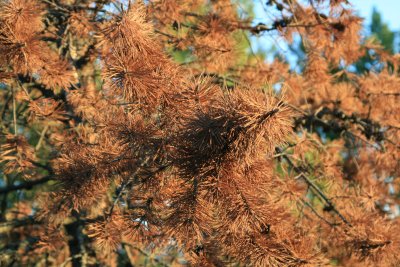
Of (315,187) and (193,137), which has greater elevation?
(193,137)

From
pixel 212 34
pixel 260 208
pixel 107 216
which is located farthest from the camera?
pixel 212 34

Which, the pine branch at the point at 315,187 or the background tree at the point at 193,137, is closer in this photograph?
the background tree at the point at 193,137

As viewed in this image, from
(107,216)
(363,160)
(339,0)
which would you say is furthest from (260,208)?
(363,160)

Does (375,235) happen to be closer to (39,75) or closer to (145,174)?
(145,174)

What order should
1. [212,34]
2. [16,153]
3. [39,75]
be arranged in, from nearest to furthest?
[39,75], [16,153], [212,34]

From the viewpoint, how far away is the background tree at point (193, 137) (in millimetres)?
2262

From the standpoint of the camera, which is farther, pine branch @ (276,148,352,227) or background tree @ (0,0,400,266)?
pine branch @ (276,148,352,227)

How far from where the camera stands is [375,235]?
3148 millimetres

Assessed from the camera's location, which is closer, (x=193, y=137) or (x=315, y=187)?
(x=193, y=137)

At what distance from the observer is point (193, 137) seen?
2090 millimetres

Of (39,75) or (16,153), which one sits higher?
(39,75)

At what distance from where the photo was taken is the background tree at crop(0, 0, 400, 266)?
2.26 meters

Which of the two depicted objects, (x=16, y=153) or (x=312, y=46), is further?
(x=312, y=46)

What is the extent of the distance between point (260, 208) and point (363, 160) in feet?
9.06
